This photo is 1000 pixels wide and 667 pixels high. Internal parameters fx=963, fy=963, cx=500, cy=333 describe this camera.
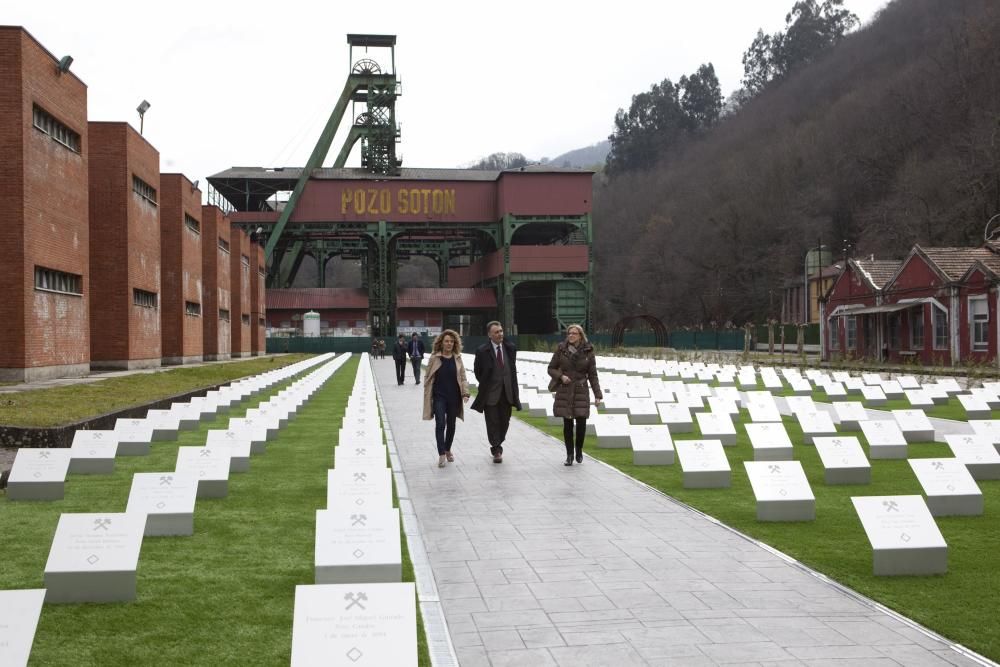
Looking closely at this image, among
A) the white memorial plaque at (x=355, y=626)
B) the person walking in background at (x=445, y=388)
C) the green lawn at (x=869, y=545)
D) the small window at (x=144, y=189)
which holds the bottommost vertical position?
the green lawn at (x=869, y=545)

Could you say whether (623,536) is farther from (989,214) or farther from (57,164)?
(989,214)

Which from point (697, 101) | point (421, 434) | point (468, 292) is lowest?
point (421, 434)

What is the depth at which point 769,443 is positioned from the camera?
12.4 meters

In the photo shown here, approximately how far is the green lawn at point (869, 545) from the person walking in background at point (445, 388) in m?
2.29

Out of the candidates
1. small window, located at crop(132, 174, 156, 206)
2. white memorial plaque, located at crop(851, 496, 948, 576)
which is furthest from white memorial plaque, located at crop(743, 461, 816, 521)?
small window, located at crop(132, 174, 156, 206)

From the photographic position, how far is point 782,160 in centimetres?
8706

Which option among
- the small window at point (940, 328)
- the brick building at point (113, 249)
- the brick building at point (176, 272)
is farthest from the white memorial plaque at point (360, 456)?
the brick building at point (176, 272)

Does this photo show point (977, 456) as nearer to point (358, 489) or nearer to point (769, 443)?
point (769, 443)

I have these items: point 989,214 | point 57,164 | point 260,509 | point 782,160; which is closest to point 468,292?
point 782,160

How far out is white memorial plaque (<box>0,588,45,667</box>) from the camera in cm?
403

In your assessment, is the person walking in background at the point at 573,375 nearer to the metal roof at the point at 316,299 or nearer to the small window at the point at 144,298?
the small window at the point at 144,298

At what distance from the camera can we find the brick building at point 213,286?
182 feet

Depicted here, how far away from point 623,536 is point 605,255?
10843 centimetres

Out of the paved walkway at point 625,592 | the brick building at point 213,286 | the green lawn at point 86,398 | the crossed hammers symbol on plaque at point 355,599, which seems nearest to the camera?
the crossed hammers symbol on plaque at point 355,599
